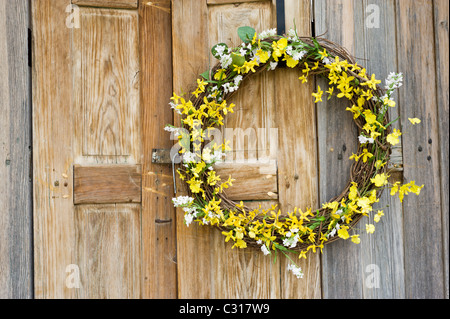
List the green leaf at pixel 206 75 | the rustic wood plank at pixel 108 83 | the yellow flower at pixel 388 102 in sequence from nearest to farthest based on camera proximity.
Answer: the yellow flower at pixel 388 102 < the green leaf at pixel 206 75 < the rustic wood plank at pixel 108 83

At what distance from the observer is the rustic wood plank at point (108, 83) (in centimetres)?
207

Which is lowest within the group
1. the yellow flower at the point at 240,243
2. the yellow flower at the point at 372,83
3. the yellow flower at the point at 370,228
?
the yellow flower at the point at 240,243

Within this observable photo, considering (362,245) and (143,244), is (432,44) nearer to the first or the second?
(362,245)

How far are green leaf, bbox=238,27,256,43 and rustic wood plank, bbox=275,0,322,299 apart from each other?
214 millimetres

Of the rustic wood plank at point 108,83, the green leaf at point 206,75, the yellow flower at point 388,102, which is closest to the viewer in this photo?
the yellow flower at point 388,102

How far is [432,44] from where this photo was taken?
2.06 m

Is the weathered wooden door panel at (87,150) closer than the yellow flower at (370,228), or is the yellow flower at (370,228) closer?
the yellow flower at (370,228)

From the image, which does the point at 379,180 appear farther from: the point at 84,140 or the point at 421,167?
the point at 84,140

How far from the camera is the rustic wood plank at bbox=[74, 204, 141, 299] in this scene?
2041mm

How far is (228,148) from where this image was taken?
196cm

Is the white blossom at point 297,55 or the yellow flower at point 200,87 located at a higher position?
the white blossom at point 297,55

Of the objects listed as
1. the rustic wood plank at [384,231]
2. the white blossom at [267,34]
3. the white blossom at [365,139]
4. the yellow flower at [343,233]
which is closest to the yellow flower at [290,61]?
the white blossom at [267,34]

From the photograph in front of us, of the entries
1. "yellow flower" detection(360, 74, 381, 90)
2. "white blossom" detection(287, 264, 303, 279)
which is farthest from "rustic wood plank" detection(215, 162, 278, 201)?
"yellow flower" detection(360, 74, 381, 90)

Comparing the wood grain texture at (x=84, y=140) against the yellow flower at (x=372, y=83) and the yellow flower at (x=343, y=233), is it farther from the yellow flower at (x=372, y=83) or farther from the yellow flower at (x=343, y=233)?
the yellow flower at (x=372, y=83)
